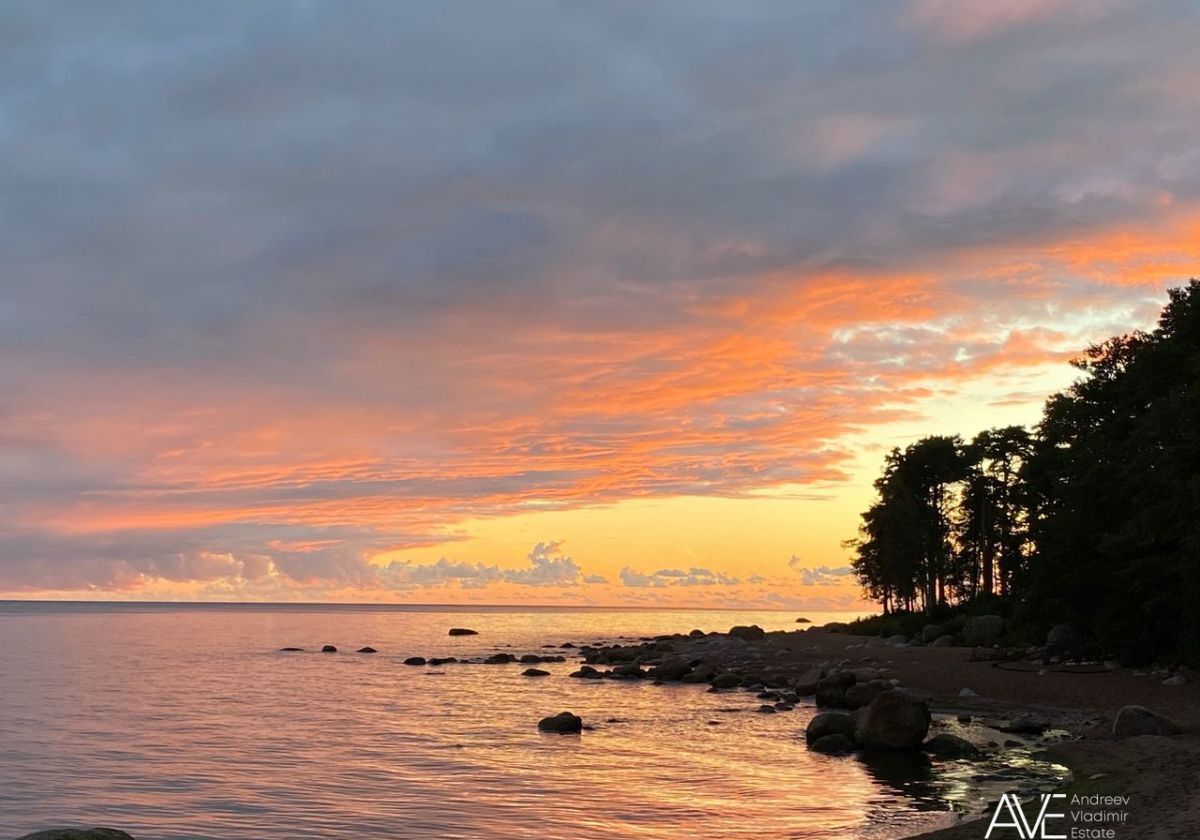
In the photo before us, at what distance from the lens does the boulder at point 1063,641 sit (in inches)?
1791

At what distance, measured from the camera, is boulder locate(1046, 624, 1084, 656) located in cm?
4550

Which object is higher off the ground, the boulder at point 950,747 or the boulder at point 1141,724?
the boulder at point 1141,724

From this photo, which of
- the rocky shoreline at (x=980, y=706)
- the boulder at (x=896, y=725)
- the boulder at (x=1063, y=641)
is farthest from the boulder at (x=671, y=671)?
the boulder at (x=896, y=725)

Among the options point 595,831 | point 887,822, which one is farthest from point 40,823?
point 887,822

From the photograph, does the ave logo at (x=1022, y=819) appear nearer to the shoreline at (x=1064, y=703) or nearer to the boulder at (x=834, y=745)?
the shoreline at (x=1064, y=703)

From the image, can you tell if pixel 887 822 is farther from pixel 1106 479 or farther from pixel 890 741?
pixel 1106 479

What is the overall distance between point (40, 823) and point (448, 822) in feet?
29.5

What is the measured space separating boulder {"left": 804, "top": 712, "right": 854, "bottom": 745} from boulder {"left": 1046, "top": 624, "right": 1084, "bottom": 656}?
20015 mm

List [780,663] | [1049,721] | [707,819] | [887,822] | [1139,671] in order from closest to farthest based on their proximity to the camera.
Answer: [887,822]
[707,819]
[1049,721]
[1139,671]
[780,663]

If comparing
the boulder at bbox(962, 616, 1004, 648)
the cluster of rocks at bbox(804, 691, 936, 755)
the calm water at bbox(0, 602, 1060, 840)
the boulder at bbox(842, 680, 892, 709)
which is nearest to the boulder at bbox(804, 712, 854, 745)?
the cluster of rocks at bbox(804, 691, 936, 755)

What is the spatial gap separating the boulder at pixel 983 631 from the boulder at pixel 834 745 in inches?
1260

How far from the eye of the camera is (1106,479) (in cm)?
3962

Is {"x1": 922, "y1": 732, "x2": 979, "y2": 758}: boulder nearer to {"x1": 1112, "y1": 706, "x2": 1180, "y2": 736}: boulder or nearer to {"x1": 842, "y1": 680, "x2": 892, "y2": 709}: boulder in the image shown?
{"x1": 1112, "y1": 706, "x2": 1180, "y2": 736}: boulder

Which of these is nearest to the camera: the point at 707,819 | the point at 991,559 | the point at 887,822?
the point at 887,822
